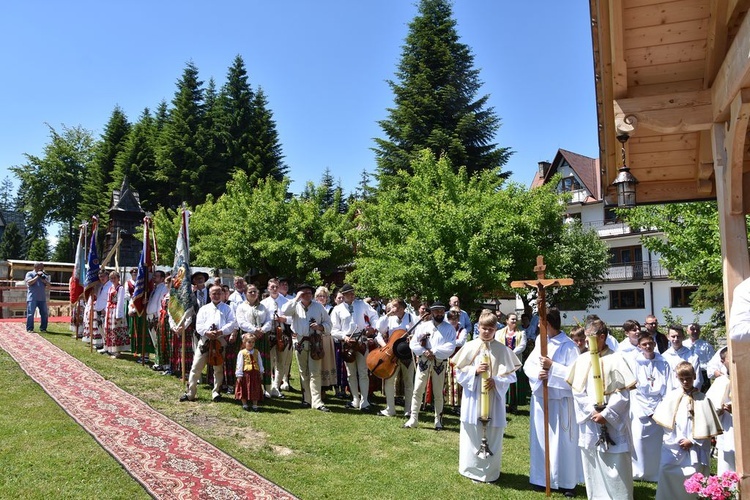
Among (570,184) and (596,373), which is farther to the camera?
(570,184)

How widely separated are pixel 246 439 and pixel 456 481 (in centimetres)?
288

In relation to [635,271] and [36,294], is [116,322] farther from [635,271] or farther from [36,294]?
[635,271]

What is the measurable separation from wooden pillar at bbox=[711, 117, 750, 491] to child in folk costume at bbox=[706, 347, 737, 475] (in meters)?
1.70

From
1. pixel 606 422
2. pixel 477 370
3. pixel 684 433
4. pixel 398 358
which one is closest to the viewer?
pixel 606 422

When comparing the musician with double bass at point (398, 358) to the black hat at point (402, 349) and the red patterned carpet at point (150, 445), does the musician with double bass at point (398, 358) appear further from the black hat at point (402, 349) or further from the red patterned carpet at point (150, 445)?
the red patterned carpet at point (150, 445)

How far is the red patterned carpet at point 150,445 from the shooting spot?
251 inches

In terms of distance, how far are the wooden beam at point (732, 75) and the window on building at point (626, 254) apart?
38.6m

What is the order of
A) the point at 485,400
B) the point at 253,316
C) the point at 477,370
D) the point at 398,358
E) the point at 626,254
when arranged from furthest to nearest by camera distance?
the point at 626,254 < the point at 253,316 < the point at 398,358 < the point at 477,370 < the point at 485,400

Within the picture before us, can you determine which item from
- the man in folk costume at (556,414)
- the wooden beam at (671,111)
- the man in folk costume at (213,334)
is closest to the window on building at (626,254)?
the man in folk costume at (213,334)

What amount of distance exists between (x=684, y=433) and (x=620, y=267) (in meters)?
38.9

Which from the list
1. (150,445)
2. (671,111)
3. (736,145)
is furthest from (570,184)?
(150,445)

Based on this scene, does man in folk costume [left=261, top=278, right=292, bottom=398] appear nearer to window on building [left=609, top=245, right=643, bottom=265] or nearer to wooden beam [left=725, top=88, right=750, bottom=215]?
wooden beam [left=725, top=88, right=750, bottom=215]

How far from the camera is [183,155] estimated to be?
49.7m

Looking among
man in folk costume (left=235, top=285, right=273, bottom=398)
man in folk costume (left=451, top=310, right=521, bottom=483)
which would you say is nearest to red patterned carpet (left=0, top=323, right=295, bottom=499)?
man in folk costume (left=235, top=285, right=273, bottom=398)
